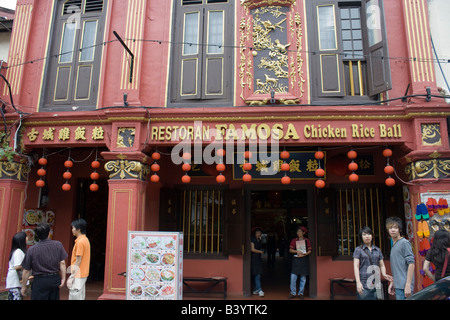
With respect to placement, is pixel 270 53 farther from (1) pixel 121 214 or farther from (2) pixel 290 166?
(1) pixel 121 214

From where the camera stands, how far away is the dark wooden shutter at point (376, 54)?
7.14 metres

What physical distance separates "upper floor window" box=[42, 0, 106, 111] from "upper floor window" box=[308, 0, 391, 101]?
5.26m

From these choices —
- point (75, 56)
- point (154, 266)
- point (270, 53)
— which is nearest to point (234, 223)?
point (154, 266)

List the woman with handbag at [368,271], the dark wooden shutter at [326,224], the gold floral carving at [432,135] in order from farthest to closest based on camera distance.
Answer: the dark wooden shutter at [326,224], the gold floral carving at [432,135], the woman with handbag at [368,271]

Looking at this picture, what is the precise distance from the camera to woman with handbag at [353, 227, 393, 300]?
16.2 ft

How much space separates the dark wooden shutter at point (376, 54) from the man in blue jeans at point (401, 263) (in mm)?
3317

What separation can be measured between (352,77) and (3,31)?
968cm

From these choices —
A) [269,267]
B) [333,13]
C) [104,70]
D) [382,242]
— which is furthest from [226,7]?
[269,267]

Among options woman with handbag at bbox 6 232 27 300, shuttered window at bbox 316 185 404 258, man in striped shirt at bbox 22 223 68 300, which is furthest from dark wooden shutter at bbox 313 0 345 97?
woman with handbag at bbox 6 232 27 300

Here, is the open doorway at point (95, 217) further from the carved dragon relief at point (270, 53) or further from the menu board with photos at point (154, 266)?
the carved dragon relief at point (270, 53)

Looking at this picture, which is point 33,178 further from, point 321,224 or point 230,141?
point 321,224

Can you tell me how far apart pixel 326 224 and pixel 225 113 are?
390 centimetres

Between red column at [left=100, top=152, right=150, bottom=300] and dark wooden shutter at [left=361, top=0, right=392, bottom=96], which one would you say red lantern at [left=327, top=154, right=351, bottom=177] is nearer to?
dark wooden shutter at [left=361, top=0, right=392, bottom=96]

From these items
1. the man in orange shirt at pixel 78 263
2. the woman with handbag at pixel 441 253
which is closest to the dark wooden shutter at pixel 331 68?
the woman with handbag at pixel 441 253
